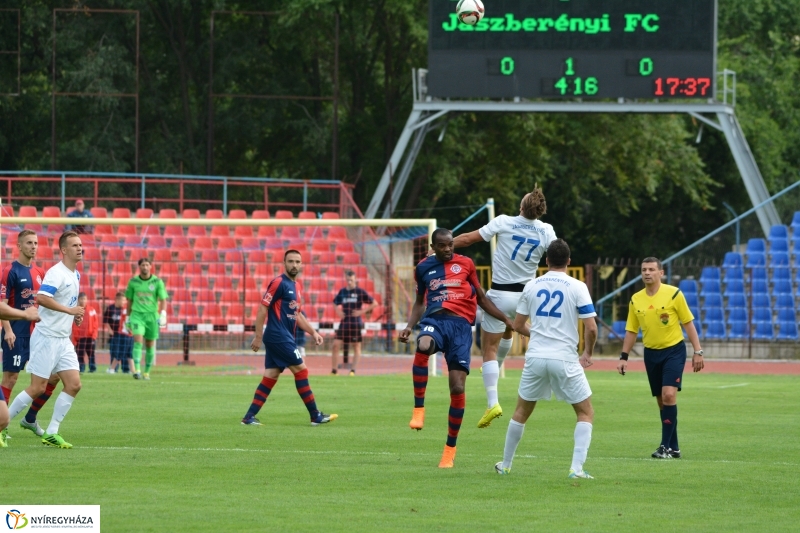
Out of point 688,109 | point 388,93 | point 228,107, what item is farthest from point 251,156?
point 688,109

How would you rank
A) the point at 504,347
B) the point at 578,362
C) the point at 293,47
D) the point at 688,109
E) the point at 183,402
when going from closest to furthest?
1. the point at 578,362
2. the point at 504,347
3. the point at 183,402
4. the point at 688,109
5. the point at 293,47

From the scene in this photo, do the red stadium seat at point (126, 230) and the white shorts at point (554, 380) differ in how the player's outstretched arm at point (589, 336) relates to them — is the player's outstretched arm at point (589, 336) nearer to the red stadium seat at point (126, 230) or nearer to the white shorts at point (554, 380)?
the white shorts at point (554, 380)

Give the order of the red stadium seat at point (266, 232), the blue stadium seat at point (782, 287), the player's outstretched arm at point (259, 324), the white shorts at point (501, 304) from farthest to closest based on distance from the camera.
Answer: the red stadium seat at point (266, 232)
the blue stadium seat at point (782, 287)
the player's outstretched arm at point (259, 324)
the white shorts at point (501, 304)

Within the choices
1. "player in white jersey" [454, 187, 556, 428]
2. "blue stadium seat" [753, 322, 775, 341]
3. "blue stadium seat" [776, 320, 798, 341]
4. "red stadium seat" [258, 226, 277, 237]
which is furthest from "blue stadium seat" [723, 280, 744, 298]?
"player in white jersey" [454, 187, 556, 428]

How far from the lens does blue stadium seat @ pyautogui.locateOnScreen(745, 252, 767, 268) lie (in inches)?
1248

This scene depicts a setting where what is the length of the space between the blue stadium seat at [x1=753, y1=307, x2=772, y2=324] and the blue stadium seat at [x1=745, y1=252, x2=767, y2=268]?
1.36 m

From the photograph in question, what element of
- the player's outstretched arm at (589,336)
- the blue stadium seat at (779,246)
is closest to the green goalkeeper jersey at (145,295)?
the player's outstretched arm at (589,336)

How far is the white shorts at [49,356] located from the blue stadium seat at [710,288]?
22265 mm

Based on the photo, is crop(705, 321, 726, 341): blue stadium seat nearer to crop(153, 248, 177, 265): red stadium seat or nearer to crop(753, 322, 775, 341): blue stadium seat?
crop(753, 322, 775, 341): blue stadium seat

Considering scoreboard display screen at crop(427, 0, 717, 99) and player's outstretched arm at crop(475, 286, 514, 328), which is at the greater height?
scoreboard display screen at crop(427, 0, 717, 99)

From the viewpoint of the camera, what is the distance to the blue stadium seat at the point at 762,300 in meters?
31.0

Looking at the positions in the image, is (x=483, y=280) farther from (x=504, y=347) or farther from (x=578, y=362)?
(x=578, y=362)

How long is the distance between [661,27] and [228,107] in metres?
17.4

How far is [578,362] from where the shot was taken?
9.92 m
